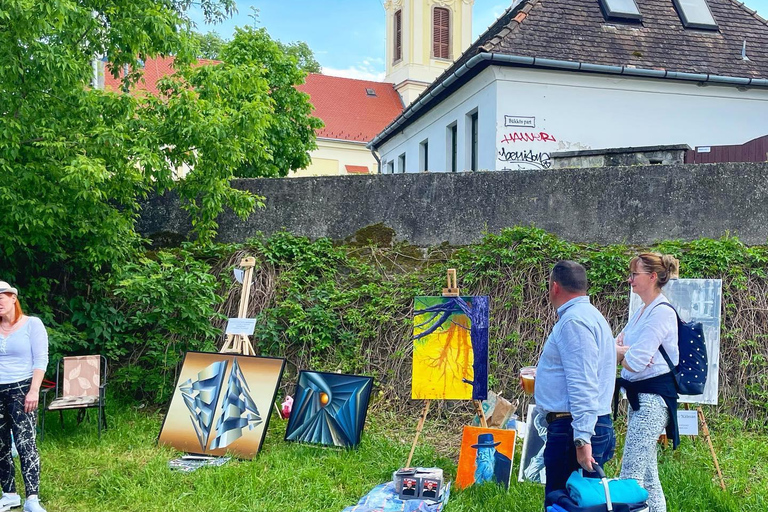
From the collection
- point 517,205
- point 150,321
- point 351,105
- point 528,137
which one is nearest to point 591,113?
point 528,137

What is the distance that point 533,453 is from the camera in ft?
→ 18.1

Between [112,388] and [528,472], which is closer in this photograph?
[528,472]

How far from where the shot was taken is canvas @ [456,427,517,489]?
5254 mm

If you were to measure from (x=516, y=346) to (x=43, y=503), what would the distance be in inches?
163

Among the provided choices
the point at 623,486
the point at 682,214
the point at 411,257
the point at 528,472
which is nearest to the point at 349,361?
the point at 411,257

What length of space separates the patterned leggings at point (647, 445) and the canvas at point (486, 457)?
4.33 ft

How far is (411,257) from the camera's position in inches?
296

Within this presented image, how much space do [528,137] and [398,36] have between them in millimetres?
30967

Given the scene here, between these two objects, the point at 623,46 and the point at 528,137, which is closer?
the point at 528,137

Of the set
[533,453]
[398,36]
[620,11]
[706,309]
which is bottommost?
[533,453]

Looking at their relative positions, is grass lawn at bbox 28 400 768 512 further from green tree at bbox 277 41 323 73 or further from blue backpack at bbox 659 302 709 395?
green tree at bbox 277 41 323 73

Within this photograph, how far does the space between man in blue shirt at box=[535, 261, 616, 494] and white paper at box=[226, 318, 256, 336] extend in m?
3.47

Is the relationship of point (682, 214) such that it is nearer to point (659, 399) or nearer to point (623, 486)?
point (659, 399)

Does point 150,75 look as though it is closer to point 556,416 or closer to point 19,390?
point 19,390
